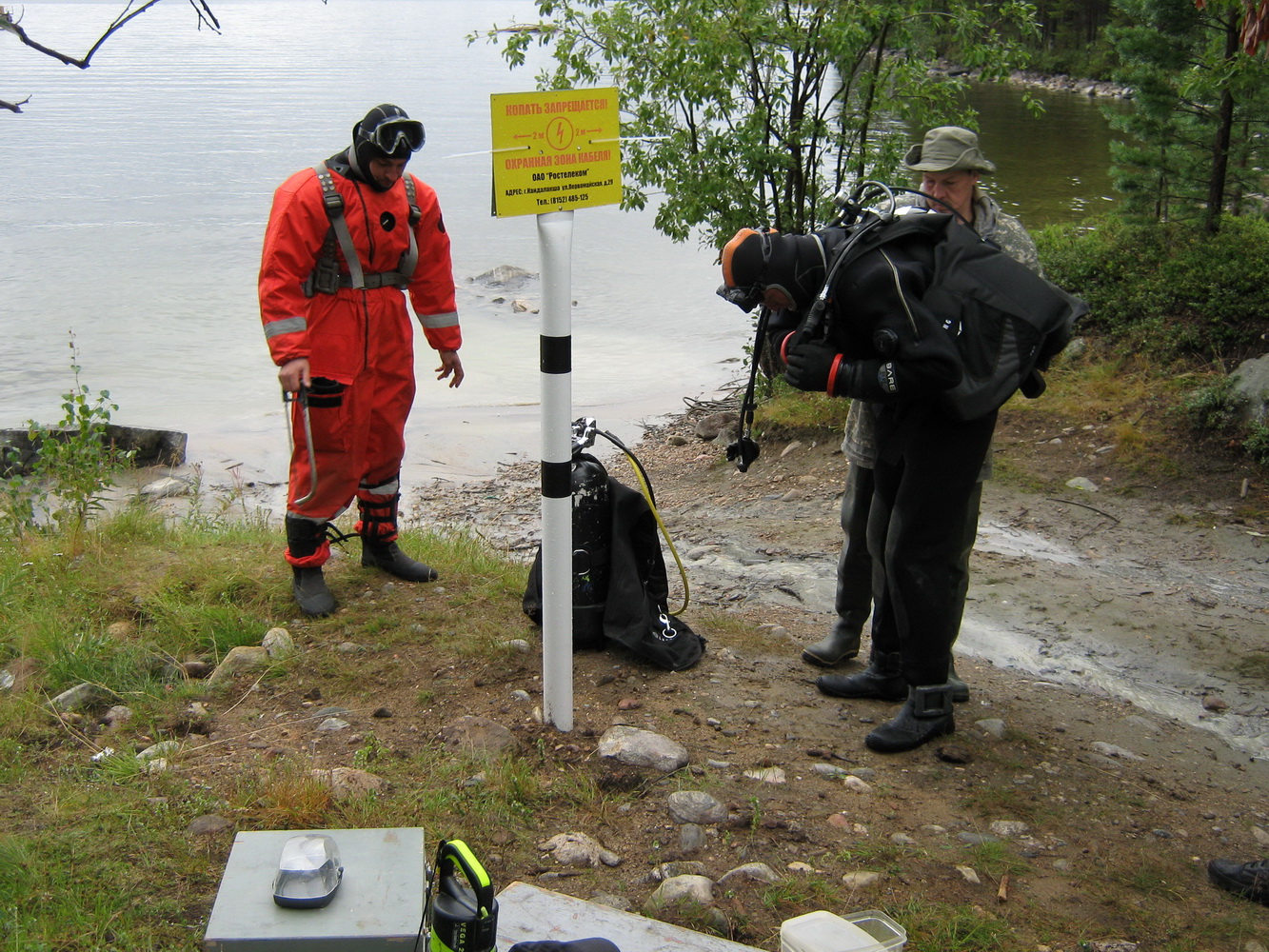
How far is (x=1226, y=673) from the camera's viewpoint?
4.43 m

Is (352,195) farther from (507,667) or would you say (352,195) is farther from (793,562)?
(793,562)

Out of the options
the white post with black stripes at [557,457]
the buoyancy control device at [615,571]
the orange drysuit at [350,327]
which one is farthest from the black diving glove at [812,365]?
the orange drysuit at [350,327]

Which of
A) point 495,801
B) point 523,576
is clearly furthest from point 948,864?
point 523,576

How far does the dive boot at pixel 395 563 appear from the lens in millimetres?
4832

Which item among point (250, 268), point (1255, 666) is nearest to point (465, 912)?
point (1255, 666)

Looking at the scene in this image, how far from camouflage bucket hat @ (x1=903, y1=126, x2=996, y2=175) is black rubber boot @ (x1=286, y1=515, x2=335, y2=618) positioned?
270cm

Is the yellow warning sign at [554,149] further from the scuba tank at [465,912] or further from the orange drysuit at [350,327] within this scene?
the scuba tank at [465,912]

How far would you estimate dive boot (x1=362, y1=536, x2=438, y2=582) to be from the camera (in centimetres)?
483

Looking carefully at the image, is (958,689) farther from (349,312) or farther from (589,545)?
(349,312)

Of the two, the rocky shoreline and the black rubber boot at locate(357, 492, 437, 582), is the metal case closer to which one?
the black rubber boot at locate(357, 492, 437, 582)

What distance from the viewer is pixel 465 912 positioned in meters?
1.96

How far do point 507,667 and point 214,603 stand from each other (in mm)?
1324

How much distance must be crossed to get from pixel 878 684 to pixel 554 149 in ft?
7.11

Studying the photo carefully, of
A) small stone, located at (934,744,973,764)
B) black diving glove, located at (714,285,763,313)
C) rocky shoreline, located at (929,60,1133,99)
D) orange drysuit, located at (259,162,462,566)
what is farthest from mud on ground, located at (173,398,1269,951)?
rocky shoreline, located at (929,60,1133,99)
